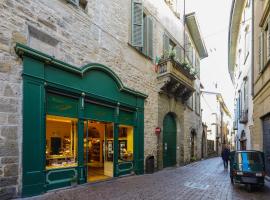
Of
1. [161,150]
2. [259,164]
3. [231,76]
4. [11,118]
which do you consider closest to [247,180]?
[259,164]

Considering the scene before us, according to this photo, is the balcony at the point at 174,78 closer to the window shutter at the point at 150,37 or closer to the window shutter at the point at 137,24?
the window shutter at the point at 150,37

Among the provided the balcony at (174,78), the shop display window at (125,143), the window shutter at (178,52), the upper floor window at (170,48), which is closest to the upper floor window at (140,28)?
the balcony at (174,78)

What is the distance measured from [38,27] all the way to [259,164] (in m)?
8.62

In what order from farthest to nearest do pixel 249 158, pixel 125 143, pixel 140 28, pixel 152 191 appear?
pixel 140 28 < pixel 125 143 < pixel 249 158 < pixel 152 191

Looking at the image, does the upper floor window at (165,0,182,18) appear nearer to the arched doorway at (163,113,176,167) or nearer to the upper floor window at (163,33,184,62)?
the upper floor window at (163,33,184,62)

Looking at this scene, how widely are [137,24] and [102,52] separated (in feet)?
10.4

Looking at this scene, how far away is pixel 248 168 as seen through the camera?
10.0 metres

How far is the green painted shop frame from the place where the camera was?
23.3ft

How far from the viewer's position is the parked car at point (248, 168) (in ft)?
31.7

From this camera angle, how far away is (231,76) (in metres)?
38.1

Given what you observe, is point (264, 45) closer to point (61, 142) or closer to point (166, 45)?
point (166, 45)

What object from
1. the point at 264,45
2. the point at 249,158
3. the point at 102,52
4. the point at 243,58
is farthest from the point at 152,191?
the point at 243,58

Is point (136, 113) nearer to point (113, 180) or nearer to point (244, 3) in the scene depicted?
point (113, 180)

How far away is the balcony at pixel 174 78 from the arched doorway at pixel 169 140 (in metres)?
1.57
